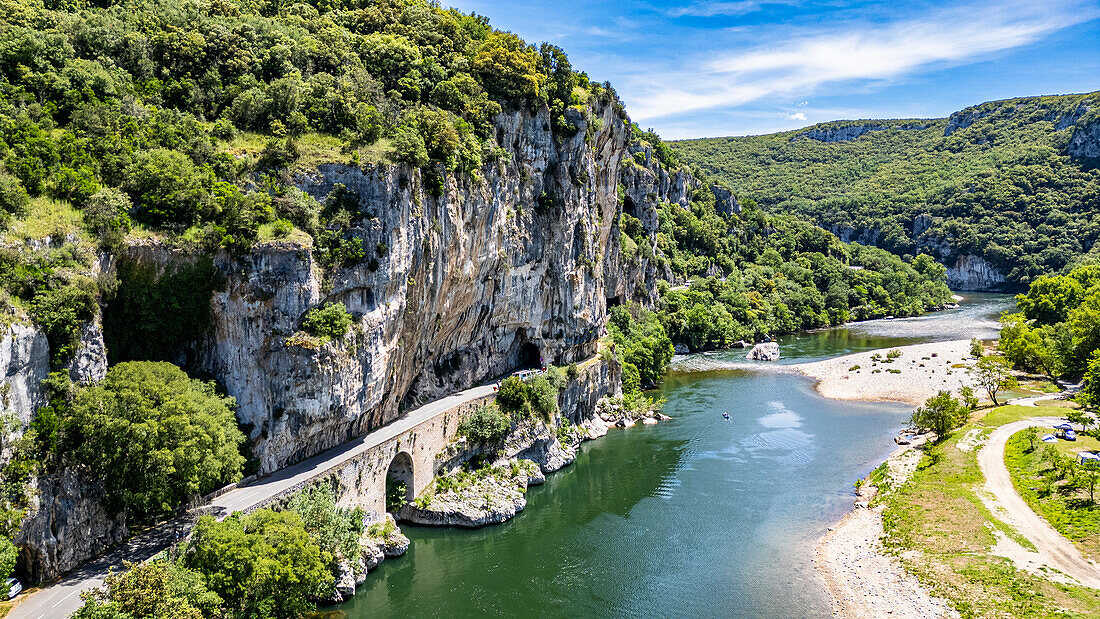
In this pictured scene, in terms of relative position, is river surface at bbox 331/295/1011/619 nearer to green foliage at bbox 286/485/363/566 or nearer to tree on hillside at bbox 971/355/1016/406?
green foliage at bbox 286/485/363/566

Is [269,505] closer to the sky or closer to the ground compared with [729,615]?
closer to the sky

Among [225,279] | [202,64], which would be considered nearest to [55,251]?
[225,279]

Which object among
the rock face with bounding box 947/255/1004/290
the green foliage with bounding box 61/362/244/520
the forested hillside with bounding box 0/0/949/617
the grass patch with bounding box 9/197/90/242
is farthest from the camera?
the rock face with bounding box 947/255/1004/290

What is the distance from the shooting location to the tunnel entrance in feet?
115

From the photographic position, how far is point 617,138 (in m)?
67.3

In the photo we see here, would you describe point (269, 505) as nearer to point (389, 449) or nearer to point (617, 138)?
point (389, 449)

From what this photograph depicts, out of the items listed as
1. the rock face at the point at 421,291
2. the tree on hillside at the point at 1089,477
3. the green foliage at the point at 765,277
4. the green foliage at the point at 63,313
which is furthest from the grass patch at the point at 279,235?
the green foliage at the point at 765,277

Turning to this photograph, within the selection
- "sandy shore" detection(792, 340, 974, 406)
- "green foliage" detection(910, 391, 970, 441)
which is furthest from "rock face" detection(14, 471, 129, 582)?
"sandy shore" detection(792, 340, 974, 406)

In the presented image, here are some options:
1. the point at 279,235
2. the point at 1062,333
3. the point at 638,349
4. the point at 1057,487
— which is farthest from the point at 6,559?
the point at 1062,333

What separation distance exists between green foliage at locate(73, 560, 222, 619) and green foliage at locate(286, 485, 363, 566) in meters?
4.89

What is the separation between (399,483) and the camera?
35375mm

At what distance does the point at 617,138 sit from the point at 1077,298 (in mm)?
60506

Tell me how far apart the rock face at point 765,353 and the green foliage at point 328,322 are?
6287 cm

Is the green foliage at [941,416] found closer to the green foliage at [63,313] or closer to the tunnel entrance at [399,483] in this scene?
the tunnel entrance at [399,483]
